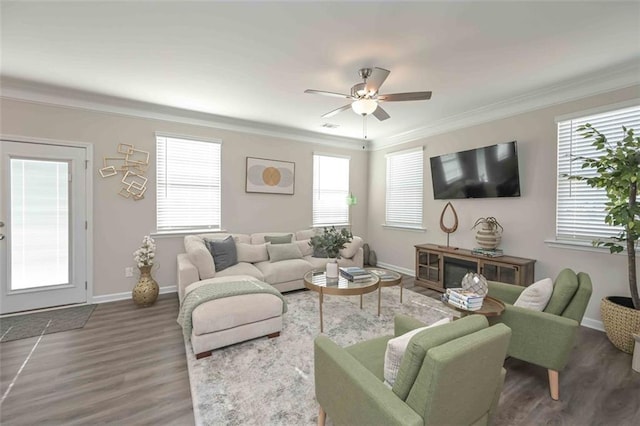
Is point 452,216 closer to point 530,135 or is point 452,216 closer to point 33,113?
point 530,135

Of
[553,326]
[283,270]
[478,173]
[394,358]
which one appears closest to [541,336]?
[553,326]

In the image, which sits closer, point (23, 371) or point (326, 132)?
point (23, 371)

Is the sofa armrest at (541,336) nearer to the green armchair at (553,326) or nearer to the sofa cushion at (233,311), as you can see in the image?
the green armchair at (553,326)

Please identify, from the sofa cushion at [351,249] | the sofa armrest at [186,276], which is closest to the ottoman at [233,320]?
the sofa armrest at [186,276]

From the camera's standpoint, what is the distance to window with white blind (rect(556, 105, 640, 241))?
3.00 meters

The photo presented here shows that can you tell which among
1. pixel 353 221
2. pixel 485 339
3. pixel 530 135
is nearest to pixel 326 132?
pixel 353 221

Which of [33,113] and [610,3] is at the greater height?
[610,3]

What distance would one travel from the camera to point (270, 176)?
199 inches

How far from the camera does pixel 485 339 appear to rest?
114cm

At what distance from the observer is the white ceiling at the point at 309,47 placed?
2.03m

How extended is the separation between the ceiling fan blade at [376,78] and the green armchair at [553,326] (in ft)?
7.36

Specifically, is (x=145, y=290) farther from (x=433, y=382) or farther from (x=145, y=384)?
(x=433, y=382)

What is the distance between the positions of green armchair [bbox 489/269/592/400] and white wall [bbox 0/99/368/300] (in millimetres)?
3870

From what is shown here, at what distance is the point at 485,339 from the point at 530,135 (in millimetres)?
3592
